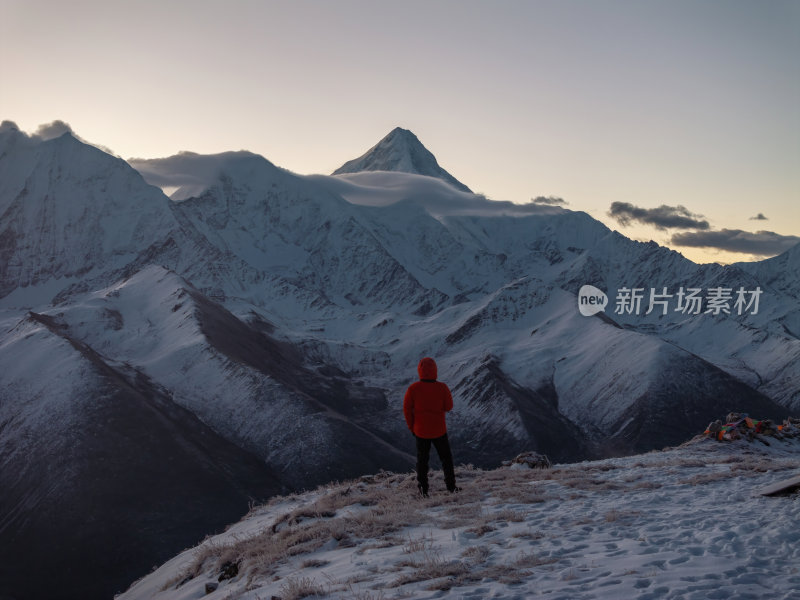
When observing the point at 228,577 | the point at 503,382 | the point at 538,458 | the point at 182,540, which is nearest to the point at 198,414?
the point at 182,540

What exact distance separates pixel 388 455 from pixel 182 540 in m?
50.6

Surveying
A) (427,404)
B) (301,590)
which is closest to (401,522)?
(427,404)

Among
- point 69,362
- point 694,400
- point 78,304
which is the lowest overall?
point 694,400

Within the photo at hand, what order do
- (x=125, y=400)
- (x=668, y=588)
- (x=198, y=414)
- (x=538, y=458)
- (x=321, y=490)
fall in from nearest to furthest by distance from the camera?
(x=668, y=588) < (x=321, y=490) < (x=538, y=458) < (x=125, y=400) < (x=198, y=414)

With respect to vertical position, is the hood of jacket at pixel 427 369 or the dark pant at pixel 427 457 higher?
the hood of jacket at pixel 427 369

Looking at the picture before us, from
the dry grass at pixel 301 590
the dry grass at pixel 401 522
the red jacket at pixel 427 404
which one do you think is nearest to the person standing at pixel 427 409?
the red jacket at pixel 427 404

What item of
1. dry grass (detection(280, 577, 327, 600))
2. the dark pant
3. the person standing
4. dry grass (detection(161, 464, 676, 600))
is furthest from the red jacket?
dry grass (detection(280, 577, 327, 600))

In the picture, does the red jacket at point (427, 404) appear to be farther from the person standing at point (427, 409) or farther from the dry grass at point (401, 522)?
the dry grass at point (401, 522)

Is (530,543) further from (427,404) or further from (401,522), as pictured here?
(427,404)

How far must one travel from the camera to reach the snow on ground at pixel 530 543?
11156 millimetres

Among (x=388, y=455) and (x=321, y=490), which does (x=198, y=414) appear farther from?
(x=321, y=490)

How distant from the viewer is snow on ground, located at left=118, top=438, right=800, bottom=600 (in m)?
11.2

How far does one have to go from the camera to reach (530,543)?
44.9 ft

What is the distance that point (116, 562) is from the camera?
84.9 meters
